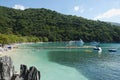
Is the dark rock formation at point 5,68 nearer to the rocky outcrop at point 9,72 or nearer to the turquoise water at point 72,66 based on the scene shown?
the rocky outcrop at point 9,72

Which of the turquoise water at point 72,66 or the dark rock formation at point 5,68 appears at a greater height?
the dark rock formation at point 5,68

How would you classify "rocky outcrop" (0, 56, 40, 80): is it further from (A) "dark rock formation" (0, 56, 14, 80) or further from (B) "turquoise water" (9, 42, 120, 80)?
(B) "turquoise water" (9, 42, 120, 80)

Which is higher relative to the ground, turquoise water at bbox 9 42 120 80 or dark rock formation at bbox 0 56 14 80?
dark rock formation at bbox 0 56 14 80

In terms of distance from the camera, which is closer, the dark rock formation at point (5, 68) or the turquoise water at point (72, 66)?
the dark rock formation at point (5, 68)

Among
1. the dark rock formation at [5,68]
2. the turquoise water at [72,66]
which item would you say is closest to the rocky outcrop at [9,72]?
the dark rock formation at [5,68]

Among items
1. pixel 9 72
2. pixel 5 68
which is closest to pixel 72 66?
pixel 9 72

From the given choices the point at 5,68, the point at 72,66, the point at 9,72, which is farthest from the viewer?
the point at 72,66

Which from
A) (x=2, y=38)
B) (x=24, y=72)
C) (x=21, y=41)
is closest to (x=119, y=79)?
(x=24, y=72)

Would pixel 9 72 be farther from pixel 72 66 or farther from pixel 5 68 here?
pixel 72 66

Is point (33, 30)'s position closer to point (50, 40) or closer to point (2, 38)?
point (50, 40)

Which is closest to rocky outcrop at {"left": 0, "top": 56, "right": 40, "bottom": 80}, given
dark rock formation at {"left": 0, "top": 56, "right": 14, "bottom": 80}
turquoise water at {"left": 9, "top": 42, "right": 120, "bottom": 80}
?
dark rock formation at {"left": 0, "top": 56, "right": 14, "bottom": 80}

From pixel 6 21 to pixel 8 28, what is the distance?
1385 centimetres

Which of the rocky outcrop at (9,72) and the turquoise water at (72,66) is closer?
the rocky outcrop at (9,72)

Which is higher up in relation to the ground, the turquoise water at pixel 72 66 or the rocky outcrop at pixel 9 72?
the rocky outcrop at pixel 9 72
